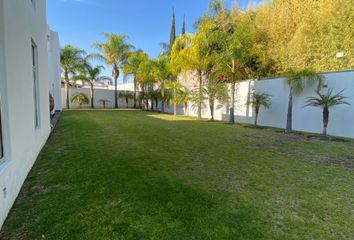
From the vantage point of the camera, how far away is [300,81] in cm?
839

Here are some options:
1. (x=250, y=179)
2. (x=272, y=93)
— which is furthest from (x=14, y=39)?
(x=272, y=93)

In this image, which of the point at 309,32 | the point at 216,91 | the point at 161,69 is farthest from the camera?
the point at 161,69

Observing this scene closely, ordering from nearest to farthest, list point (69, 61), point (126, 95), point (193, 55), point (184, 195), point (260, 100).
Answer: point (184, 195) < point (260, 100) < point (193, 55) < point (69, 61) < point (126, 95)

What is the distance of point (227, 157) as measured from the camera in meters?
4.92

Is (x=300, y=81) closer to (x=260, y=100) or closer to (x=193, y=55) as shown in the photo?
(x=260, y=100)

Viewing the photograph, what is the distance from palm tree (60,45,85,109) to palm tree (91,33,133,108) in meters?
1.31

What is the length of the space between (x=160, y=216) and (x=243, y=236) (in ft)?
2.72

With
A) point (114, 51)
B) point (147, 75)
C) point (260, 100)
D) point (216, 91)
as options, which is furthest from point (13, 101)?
point (114, 51)

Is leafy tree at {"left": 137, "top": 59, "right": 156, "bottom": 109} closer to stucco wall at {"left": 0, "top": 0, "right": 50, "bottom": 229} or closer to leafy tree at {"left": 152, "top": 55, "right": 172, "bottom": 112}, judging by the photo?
leafy tree at {"left": 152, "top": 55, "right": 172, "bottom": 112}

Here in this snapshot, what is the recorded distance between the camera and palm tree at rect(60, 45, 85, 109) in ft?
69.0

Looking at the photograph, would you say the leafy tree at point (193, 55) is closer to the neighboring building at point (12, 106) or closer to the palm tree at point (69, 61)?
the neighboring building at point (12, 106)

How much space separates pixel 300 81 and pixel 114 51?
1782 cm

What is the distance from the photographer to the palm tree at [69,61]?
21.0m

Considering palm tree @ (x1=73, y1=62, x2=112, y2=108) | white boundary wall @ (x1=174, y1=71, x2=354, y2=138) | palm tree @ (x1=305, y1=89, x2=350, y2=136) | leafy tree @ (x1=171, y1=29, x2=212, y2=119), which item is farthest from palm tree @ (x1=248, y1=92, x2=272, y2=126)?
palm tree @ (x1=73, y1=62, x2=112, y2=108)
